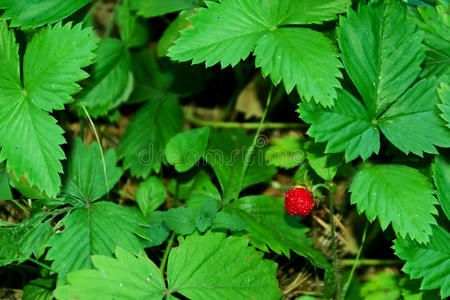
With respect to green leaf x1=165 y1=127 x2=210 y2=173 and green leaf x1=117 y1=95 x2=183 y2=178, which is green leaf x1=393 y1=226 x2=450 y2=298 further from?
green leaf x1=117 y1=95 x2=183 y2=178

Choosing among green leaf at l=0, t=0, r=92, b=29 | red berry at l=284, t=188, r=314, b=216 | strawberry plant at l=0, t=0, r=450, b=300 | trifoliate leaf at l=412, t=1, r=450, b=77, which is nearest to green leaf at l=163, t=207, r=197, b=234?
strawberry plant at l=0, t=0, r=450, b=300

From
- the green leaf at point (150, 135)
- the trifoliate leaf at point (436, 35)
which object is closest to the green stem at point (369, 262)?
the trifoliate leaf at point (436, 35)

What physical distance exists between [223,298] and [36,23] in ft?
4.10

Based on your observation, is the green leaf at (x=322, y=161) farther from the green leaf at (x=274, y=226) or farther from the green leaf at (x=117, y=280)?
the green leaf at (x=117, y=280)

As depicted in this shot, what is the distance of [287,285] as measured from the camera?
6.66 ft

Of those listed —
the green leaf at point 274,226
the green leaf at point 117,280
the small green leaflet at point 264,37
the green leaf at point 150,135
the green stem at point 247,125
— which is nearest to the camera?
the green leaf at point 117,280

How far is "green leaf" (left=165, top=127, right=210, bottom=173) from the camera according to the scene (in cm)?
209

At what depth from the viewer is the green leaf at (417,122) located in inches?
67.5

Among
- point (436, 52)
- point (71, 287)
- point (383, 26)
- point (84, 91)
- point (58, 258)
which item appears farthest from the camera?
point (84, 91)

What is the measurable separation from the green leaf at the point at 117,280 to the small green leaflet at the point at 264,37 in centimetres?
76

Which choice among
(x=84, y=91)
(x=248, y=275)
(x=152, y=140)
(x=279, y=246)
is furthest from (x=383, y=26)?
(x=84, y=91)

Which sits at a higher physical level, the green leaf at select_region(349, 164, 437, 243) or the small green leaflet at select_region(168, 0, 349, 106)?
the small green leaflet at select_region(168, 0, 349, 106)

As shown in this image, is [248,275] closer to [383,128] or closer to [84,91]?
[383,128]

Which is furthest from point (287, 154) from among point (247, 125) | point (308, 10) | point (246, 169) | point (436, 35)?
point (436, 35)
